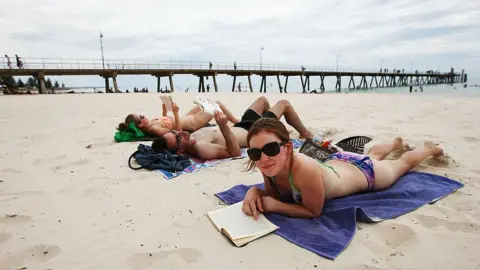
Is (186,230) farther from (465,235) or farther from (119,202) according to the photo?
(465,235)

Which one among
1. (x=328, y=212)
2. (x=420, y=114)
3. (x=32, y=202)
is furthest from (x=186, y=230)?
(x=420, y=114)

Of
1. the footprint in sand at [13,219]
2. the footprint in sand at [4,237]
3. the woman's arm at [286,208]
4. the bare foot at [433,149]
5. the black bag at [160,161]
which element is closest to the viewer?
the footprint in sand at [4,237]

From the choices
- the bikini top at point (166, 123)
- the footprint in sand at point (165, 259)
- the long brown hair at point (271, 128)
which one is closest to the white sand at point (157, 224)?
the footprint in sand at point (165, 259)

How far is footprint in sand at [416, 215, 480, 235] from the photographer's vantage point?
2055 millimetres

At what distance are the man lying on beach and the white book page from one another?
1.42m

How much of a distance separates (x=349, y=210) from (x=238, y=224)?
2.71ft

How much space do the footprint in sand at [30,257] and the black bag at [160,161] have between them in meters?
1.63

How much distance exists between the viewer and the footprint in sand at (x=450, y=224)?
2.05 meters

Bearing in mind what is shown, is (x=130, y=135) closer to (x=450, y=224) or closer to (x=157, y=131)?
(x=157, y=131)

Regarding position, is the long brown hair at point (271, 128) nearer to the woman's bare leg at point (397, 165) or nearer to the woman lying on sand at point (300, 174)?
the woman lying on sand at point (300, 174)

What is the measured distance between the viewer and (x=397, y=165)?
9.72 feet

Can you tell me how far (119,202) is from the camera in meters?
2.70

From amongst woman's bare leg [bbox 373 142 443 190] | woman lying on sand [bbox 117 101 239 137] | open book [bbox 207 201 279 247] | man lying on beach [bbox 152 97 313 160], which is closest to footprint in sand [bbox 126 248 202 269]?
open book [bbox 207 201 279 247]

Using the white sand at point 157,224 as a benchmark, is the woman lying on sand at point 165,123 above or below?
above
